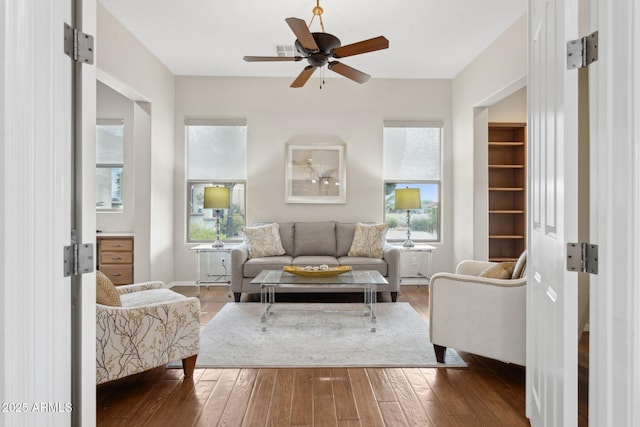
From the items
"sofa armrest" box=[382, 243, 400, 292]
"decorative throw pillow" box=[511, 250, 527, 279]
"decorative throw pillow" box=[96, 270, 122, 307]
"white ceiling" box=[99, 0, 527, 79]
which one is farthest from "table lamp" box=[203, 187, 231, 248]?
"decorative throw pillow" box=[511, 250, 527, 279]

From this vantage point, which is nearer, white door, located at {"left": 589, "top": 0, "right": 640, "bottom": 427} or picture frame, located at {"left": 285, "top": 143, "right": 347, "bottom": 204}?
white door, located at {"left": 589, "top": 0, "right": 640, "bottom": 427}

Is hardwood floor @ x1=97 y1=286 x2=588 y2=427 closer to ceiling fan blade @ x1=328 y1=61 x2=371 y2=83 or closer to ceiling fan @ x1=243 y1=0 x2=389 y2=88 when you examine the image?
ceiling fan @ x1=243 y1=0 x2=389 y2=88

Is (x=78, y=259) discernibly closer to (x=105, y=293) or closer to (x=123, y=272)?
(x=105, y=293)

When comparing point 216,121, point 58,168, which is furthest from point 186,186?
point 58,168

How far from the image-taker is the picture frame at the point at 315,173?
5754mm

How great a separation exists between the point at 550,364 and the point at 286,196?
451cm

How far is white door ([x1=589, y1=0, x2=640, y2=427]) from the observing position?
105 cm

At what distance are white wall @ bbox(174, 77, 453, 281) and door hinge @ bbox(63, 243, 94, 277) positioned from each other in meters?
4.55

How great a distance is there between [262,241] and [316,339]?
1.97m

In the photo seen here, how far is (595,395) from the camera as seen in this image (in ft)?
3.93

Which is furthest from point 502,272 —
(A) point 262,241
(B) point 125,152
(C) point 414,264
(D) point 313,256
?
(B) point 125,152

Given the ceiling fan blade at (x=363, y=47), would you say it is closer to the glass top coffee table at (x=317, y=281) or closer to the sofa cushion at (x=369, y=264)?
the glass top coffee table at (x=317, y=281)

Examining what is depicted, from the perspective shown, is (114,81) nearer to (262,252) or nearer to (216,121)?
(216,121)

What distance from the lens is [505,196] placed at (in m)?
5.93
